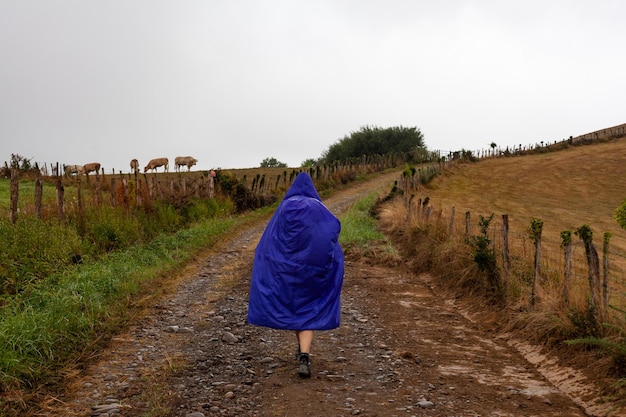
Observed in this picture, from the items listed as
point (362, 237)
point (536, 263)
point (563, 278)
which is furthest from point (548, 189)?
point (563, 278)

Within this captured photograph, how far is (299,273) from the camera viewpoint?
600 centimetres

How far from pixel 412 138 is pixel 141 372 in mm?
62143

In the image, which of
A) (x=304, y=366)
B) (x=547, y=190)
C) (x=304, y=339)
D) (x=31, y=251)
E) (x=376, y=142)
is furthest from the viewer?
(x=376, y=142)

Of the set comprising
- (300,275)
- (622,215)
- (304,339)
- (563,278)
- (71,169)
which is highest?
(71,169)

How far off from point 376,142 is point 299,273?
59.3 metres

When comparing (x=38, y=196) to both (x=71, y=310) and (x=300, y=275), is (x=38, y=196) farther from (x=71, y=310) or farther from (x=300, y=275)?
(x=300, y=275)

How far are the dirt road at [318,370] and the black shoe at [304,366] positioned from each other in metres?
0.07

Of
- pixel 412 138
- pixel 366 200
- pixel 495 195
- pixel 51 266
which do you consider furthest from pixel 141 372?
pixel 412 138

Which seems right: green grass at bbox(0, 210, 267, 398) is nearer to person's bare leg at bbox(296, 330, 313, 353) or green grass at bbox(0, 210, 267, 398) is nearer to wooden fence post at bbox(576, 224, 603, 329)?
person's bare leg at bbox(296, 330, 313, 353)

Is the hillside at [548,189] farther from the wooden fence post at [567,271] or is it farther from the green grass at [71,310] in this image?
the green grass at [71,310]

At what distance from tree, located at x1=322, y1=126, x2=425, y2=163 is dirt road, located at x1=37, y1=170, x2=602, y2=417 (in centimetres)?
5534

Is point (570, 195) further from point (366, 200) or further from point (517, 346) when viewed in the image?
point (517, 346)

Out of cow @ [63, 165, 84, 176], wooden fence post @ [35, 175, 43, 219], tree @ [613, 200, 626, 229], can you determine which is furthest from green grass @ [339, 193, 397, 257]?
cow @ [63, 165, 84, 176]

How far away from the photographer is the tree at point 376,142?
63.8m
